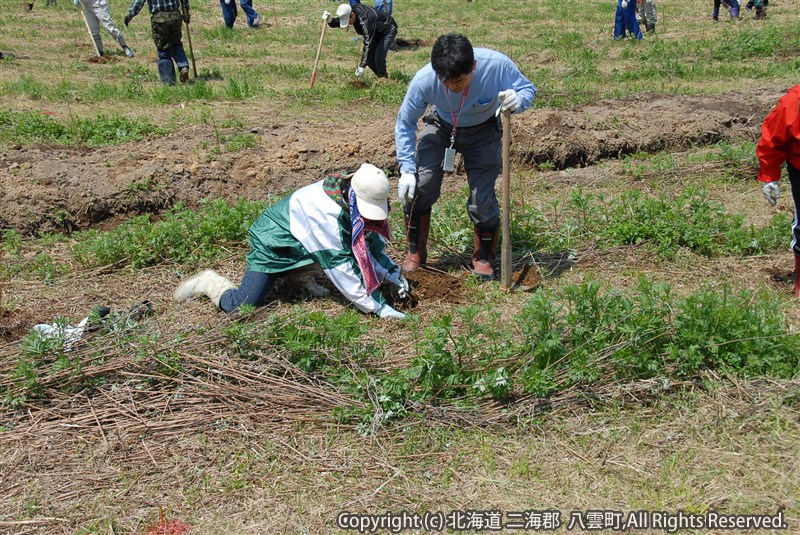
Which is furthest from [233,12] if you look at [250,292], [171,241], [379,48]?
[250,292]

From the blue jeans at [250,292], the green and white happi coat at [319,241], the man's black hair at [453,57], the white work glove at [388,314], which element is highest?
the man's black hair at [453,57]

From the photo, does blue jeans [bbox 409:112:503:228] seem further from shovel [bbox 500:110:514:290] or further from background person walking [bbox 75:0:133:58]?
background person walking [bbox 75:0:133:58]

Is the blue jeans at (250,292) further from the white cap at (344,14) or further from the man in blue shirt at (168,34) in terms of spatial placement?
the man in blue shirt at (168,34)

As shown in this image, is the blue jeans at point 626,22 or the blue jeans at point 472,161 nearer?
the blue jeans at point 472,161

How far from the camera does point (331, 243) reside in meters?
4.71

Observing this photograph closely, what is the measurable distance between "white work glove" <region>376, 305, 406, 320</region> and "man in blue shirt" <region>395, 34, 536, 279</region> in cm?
83

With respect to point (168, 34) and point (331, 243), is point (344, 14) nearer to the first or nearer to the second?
point (168, 34)

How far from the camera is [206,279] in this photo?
5133mm

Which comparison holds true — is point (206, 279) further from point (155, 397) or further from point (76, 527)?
point (76, 527)

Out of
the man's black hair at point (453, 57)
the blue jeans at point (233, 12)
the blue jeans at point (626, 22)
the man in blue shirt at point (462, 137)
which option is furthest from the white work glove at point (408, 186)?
the blue jeans at point (233, 12)

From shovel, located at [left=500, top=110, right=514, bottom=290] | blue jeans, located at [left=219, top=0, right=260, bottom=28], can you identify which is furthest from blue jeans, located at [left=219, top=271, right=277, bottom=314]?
blue jeans, located at [left=219, top=0, right=260, bottom=28]

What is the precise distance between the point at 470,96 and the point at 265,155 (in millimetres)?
3323

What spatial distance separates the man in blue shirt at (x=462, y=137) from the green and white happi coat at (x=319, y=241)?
58 cm

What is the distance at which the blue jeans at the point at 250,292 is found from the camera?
4863mm
